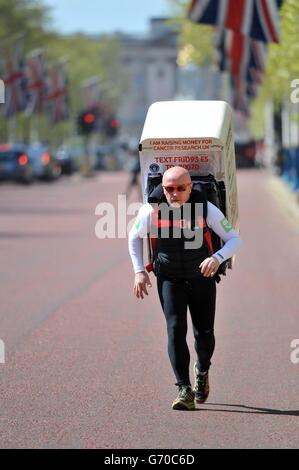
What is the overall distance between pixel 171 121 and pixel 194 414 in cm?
175

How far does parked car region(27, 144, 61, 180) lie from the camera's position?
62.2 m

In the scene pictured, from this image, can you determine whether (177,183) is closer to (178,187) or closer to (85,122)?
(178,187)

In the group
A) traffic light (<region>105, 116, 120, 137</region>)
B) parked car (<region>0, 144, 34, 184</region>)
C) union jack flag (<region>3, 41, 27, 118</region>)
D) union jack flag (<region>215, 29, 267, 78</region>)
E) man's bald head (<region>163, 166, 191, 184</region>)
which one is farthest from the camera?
traffic light (<region>105, 116, 120, 137</region>)

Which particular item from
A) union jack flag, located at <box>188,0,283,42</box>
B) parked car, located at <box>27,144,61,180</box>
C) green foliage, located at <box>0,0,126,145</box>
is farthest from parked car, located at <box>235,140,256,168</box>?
union jack flag, located at <box>188,0,283,42</box>

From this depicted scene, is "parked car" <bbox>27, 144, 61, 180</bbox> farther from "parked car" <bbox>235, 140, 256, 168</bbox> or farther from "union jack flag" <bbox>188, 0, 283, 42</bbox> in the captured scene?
"parked car" <bbox>235, 140, 256, 168</bbox>

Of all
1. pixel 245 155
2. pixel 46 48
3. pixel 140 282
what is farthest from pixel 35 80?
pixel 140 282

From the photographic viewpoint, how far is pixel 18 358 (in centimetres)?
1052

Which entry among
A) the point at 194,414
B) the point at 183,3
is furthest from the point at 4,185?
the point at 194,414

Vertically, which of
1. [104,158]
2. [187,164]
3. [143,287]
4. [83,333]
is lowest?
[104,158]

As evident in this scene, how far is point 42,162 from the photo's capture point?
64.1 metres

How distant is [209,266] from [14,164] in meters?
51.2

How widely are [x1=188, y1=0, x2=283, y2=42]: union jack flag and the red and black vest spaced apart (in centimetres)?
1795

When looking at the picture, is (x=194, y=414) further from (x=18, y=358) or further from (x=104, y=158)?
(x=104, y=158)

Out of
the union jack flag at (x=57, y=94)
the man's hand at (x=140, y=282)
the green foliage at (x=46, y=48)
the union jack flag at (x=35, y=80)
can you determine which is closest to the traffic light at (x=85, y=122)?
the union jack flag at (x=57, y=94)
